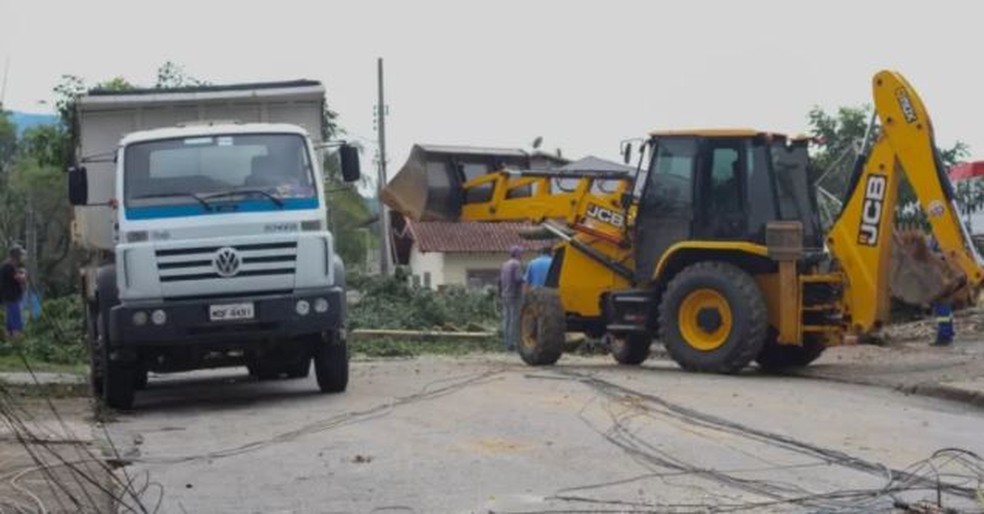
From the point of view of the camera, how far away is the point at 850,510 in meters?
7.24

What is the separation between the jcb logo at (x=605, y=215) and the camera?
1664 centimetres

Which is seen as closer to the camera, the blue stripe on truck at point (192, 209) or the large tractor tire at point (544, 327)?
the blue stripe on truck at point (192, 209)

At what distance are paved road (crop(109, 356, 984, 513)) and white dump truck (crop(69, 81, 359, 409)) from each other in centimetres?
62

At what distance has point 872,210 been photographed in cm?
1497

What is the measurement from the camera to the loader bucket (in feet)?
57.5

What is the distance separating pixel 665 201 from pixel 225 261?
223 inches

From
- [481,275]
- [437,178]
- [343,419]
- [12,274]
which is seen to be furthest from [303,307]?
[481,275]

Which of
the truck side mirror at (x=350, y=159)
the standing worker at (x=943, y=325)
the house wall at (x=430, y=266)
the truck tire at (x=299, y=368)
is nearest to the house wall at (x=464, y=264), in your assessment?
the house wall at (x=430, y=266)

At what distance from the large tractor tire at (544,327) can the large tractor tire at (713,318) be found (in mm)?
1670

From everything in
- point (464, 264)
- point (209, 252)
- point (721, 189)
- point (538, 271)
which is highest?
point (721, 189)

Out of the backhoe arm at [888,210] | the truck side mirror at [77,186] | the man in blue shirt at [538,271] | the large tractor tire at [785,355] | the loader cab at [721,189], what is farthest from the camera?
the man in blue shirt at [538,271]

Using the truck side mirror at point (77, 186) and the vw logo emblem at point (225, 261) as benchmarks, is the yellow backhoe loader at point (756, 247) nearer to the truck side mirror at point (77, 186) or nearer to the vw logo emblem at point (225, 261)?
the vw logo emblem at point (225, 261)

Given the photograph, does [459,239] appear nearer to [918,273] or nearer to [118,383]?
[918,273]

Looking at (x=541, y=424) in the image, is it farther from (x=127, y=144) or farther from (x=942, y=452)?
(x=127, y=144)
